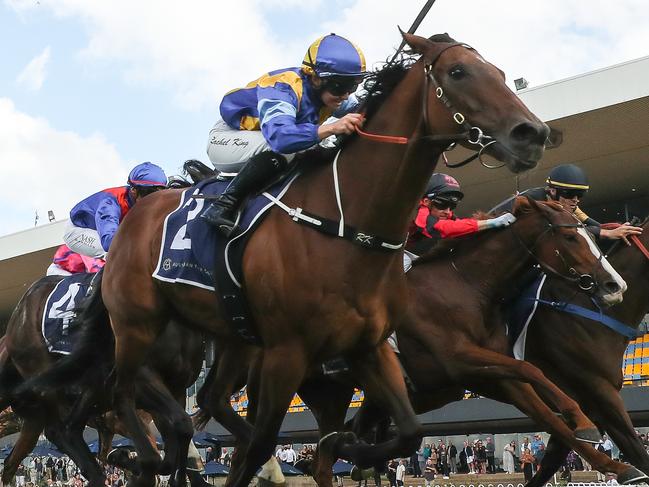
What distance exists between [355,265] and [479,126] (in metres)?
0.91

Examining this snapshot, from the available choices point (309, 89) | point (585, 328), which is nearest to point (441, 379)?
point (585, 328)

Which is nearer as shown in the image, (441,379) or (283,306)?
(283,306)

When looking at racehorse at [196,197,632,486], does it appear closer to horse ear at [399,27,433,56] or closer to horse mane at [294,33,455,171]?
horse mane at [294,33,455,171]

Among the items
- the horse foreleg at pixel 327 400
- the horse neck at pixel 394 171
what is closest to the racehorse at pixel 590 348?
the horse foreleg at pixel 327 400

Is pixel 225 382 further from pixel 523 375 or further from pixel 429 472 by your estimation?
pixel 429 472

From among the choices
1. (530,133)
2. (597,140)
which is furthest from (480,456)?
(530,133)

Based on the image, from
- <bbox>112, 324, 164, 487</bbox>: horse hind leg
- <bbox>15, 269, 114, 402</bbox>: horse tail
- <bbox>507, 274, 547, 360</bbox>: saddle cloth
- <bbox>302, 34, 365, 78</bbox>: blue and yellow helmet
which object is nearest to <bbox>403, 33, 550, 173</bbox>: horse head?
<bbox>302, 34, 365, 78</bbox>: blue and yellow helmet

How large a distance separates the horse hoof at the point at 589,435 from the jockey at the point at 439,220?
193 cm

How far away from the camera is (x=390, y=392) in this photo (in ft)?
16.8

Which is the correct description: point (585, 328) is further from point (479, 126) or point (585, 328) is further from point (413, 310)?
point (479, 126)

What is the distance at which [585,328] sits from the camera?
23.3 ft

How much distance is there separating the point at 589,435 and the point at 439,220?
2290mm

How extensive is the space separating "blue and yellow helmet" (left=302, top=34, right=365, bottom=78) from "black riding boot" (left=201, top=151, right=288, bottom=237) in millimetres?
555

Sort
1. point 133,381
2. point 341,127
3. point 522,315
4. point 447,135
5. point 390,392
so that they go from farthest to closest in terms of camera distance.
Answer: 1. point 522,315
2. point 133,381
3. point 390,392
4. point 341,127
5. point 447,135
